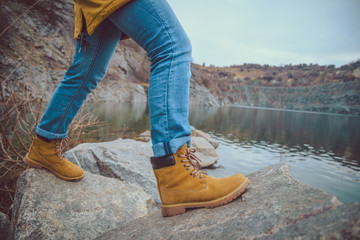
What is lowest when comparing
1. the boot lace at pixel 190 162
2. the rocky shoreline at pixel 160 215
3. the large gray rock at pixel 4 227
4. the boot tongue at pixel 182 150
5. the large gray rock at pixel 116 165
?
the large gray rock at pixel 4 227

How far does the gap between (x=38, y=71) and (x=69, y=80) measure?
21.7 meters

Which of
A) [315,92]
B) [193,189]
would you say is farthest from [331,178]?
[315,92]

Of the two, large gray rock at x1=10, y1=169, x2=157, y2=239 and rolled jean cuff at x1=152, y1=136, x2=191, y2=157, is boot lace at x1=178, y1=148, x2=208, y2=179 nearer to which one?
rolled jean cuff at x1=152, y1=136, x2=191, y2=157

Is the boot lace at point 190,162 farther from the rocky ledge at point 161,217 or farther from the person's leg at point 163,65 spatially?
the rocky ledge at point 161,217

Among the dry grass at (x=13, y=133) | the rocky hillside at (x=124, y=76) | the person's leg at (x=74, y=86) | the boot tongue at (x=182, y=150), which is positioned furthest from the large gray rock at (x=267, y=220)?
the dry grass at (x=13, y=133)

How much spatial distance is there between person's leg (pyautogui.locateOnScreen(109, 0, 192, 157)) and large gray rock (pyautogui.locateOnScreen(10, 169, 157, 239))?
2.89 feet

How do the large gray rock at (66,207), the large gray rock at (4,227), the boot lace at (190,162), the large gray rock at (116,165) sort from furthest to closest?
the large gray rock at (116,165) → the large gray rock at (4,227) → the large gray rock at (66,207) → the boot lace at (190,162)

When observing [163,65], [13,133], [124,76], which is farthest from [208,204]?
[124,76]

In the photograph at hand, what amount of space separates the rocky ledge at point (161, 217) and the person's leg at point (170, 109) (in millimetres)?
95

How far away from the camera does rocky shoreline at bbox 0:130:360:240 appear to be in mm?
625

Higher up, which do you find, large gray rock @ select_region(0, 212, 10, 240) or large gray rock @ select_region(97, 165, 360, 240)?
large gray rock @ select_region(97, 165, 360, 240)

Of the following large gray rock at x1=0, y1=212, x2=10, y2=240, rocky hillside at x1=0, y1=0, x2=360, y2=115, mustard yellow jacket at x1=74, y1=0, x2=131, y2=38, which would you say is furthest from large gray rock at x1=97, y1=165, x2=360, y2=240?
rocky hillside at x1=0, y1=0, x2=360, y2=115

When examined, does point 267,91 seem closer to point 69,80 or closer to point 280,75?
point 280,75

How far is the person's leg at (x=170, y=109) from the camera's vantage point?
98cm
